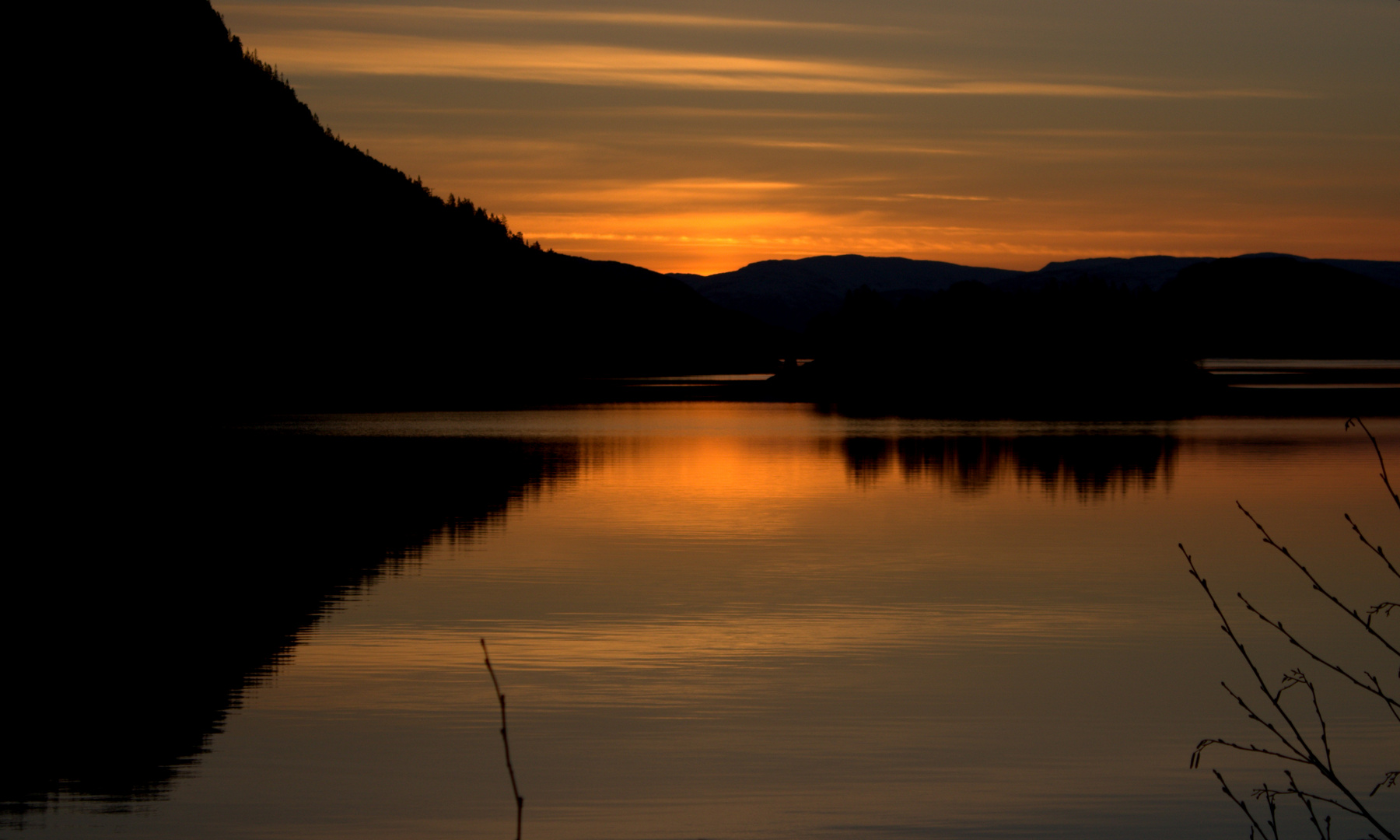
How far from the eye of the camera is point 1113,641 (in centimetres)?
1933

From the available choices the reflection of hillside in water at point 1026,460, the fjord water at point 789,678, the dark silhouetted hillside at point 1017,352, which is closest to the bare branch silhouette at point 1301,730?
the fjord water at point 789,678

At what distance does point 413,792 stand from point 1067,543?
18.8 m

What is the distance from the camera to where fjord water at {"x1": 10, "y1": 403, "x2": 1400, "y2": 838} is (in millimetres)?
12359

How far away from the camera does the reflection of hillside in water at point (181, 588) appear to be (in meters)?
14.1

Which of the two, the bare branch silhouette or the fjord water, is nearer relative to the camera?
the bare branch silhouette

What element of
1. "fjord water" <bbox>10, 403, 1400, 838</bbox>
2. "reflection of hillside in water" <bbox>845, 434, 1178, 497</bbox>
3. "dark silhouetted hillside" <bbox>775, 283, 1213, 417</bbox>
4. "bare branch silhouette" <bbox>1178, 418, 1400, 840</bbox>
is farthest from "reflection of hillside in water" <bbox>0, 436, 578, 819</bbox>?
"dark silhouetted hillside" <bbox>775, 283, 1213, 417</bbox>

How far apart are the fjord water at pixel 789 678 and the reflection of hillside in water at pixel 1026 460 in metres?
5.00

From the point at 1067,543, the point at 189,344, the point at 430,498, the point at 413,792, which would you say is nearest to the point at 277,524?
the point at 430,498

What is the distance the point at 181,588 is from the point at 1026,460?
3262 cm

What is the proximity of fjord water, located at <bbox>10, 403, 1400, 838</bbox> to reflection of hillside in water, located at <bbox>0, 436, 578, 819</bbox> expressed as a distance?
0.44m

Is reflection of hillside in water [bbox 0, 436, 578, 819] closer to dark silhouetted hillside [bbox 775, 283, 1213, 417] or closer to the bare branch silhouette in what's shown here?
the bare branch silhouette

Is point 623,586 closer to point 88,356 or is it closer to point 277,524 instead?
point 277,524

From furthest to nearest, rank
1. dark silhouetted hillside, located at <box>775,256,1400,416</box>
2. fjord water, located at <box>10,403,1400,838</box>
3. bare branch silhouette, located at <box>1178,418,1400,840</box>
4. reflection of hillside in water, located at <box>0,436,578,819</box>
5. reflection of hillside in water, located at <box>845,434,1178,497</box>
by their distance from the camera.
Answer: dark silhouetted hillside, located at <box>775,256,1400,416</box> → reflection of hillside in water, located at <box>845,434,1178,497</box> → reflection of hillside in water, located at <box>0,436,578,819</box> → fjord water, located at <box>10,403,1400,838</box> → bare branch silhouette, located at <box>1178,418,1400,840</box>

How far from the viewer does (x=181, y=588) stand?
2422cm
